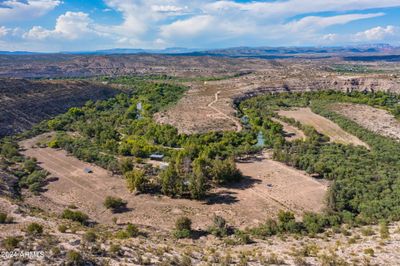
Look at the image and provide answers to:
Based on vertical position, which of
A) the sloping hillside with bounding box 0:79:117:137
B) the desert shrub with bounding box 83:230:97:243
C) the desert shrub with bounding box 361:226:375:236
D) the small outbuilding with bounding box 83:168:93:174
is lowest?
the desert shrub with bounding box 361:226:375:236

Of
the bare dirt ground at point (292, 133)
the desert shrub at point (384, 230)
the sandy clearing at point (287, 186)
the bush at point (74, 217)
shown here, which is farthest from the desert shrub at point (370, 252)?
the bare dirt ground at point (292, 133)

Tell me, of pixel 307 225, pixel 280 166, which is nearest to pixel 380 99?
pixel 280 166

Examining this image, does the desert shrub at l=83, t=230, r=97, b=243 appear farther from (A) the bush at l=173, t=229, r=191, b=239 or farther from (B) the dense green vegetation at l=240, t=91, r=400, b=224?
(B) the dense green vegetation at l=240, t=91, r=400, b=224

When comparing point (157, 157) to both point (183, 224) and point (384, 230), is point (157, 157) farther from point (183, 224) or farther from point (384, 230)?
point (384, 230)

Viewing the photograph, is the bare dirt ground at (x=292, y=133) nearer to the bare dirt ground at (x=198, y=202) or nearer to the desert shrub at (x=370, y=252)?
the bare dirt ground at (x=198, y=202)

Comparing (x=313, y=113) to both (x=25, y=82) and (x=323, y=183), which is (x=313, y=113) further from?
(x=25, y=82)

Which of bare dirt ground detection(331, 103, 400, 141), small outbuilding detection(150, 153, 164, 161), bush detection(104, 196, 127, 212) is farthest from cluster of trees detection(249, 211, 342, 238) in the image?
bare dirt ground detection(331, 103, 400, 141)
